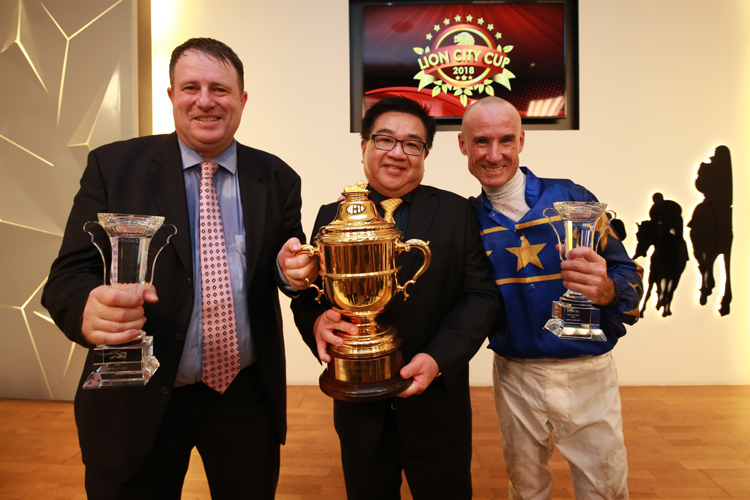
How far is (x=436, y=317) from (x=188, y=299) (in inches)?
34.2

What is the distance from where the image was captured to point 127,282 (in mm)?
1064

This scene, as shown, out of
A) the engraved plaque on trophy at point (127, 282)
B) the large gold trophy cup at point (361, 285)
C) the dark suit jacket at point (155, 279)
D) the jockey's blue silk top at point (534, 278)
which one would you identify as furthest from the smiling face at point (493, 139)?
the engraved plaque on trophy at point (127, 282)

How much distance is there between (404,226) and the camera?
148 cm

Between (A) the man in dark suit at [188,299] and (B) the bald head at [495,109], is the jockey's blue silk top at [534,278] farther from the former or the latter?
(A) the man in dark suit at [188,299]

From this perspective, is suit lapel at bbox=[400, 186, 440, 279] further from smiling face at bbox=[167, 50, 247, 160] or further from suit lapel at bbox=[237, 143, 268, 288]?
smiling face at bbox=[167, 50, 247, 160]

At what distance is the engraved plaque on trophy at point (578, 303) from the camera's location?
1203mm

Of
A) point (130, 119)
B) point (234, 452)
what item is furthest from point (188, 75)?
point (130, 119)

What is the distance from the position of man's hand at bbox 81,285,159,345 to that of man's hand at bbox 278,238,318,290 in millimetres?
415

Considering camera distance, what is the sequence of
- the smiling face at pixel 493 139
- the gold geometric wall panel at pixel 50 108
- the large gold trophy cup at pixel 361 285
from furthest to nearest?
1. the gold geometric wall panel at pixel 50 108
2. the smiling face at pixel 493 139
3. the large gold trophy cup at pixel 361 285

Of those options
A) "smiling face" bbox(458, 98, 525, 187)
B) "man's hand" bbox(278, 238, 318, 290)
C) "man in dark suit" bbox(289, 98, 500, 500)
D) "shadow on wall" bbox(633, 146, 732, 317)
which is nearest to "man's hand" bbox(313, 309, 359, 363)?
"man in dark suit" bbox(289, 98, 500, 500)

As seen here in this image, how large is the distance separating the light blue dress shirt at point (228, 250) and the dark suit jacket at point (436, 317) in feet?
0.68

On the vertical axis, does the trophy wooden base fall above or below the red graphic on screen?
below

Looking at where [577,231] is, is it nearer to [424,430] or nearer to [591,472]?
[424,430]

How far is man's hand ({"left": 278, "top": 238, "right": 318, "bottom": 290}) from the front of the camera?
1.20m
